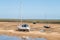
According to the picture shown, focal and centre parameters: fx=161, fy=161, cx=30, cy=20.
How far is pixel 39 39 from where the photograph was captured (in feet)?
102

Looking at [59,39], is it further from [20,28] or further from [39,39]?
[20,28]

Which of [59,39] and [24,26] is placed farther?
[24,26]

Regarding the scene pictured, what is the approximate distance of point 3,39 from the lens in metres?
29.8

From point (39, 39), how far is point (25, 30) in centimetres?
1268

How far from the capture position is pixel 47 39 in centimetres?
3098

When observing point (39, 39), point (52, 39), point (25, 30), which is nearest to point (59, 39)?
point (52, 39)

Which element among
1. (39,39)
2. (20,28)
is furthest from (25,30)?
(39,39)

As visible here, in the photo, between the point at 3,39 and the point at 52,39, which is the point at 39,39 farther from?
the point at 3,39

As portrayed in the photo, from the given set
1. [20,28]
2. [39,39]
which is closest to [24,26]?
[20,28]

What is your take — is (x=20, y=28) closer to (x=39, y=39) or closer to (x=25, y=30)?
(x=25, y=30)

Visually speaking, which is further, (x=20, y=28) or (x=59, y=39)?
(x=20, y=28)

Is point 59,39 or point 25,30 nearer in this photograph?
point 59,39

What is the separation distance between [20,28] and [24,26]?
1.45 m

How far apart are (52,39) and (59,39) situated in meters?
1.35
